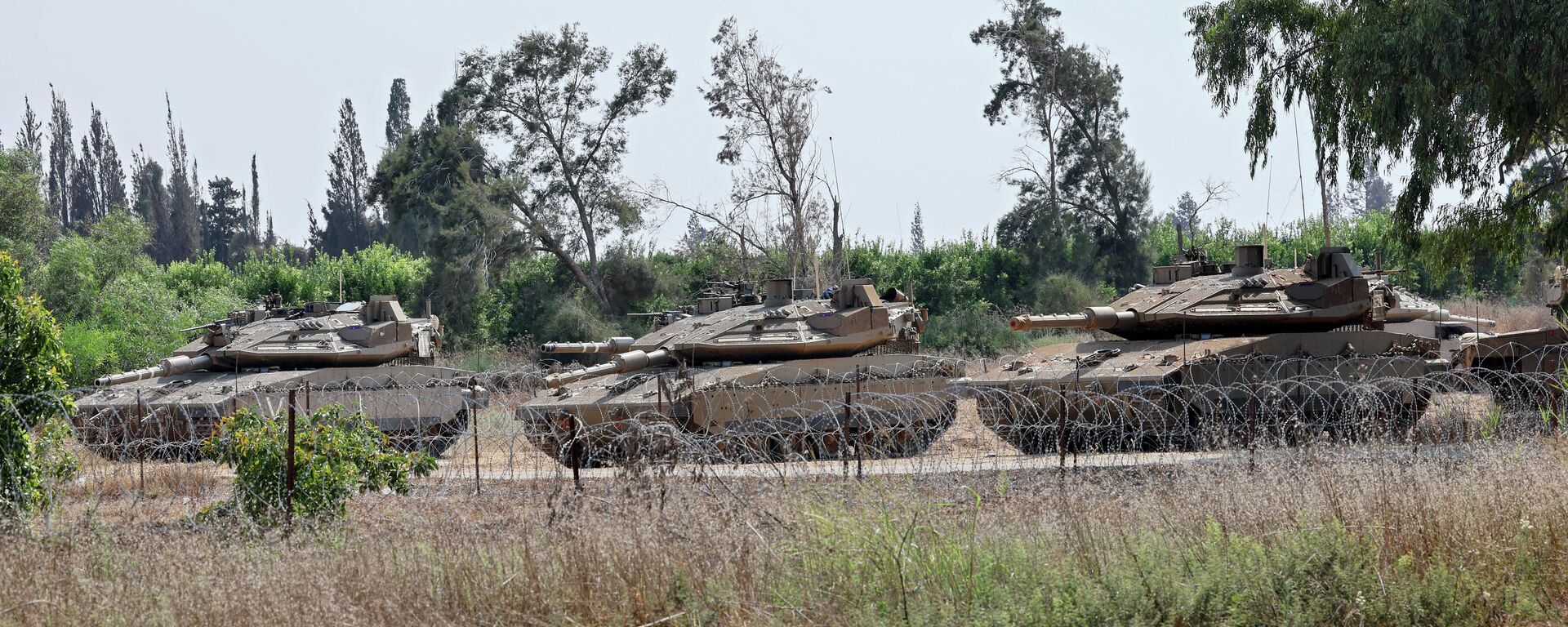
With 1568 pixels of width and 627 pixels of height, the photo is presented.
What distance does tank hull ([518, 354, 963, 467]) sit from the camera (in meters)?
14.1

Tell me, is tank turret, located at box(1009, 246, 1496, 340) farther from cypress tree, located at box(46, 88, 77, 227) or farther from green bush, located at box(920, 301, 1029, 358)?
cypress tree, located at box(46, 88, 77, 227)

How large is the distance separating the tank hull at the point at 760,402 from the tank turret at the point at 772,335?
0.20 metres

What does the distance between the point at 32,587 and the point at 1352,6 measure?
13.9 metres

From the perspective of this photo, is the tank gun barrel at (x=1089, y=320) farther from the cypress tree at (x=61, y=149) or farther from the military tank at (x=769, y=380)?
the cypress tree at (x=61, y=149)

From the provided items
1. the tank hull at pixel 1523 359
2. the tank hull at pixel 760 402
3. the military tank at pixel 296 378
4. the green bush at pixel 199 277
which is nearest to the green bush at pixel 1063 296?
the military tank at pixel 296 378

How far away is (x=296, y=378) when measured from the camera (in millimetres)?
17594

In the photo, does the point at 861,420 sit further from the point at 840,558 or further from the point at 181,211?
the point at 181,211

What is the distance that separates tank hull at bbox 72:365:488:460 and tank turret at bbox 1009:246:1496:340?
687 cm

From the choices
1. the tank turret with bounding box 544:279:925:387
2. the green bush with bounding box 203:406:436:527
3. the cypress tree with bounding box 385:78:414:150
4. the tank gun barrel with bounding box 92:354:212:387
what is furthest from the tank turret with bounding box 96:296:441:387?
the cypress tree with bounding box 385:78:414:150

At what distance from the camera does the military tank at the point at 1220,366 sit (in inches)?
530

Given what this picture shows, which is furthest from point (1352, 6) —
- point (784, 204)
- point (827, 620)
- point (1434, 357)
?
point (784, 204)

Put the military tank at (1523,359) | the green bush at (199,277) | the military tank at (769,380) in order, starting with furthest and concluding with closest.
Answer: the green bush at (199,277), the military tank at (769,380), the military tank at (1523,359)

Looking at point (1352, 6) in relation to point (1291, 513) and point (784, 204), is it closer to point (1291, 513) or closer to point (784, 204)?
point (1291, 513)

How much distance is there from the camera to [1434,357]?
49.6 feet
